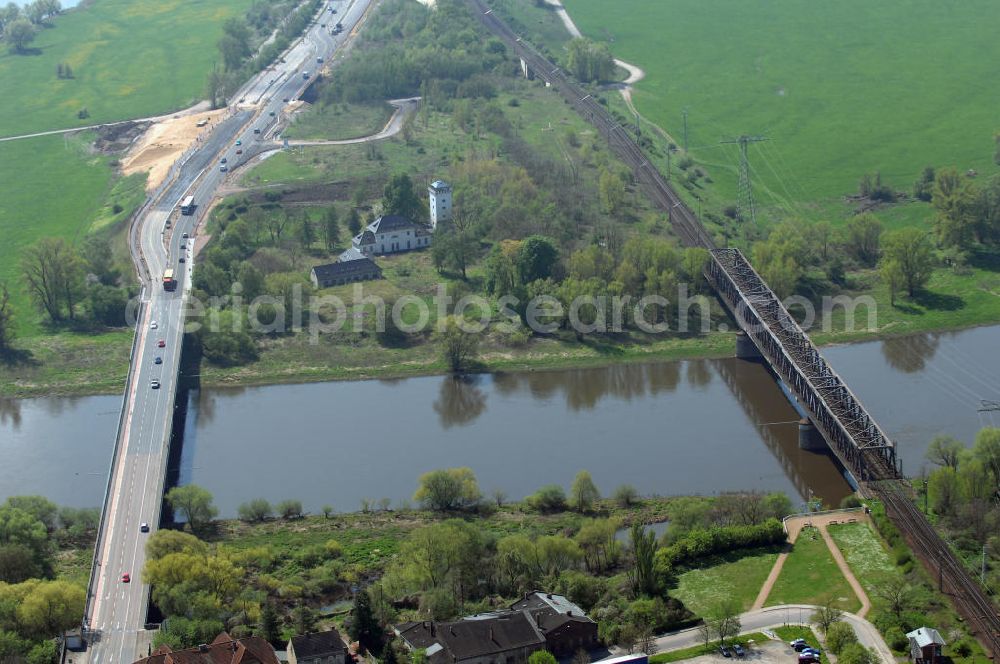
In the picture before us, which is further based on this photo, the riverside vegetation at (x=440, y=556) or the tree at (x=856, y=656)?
the riverside vegetation at (x=440, y=556)

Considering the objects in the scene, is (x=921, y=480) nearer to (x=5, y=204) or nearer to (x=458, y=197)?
(x=458, y=197)

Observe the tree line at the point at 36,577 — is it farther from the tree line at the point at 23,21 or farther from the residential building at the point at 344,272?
the tree line at the point at 23,21

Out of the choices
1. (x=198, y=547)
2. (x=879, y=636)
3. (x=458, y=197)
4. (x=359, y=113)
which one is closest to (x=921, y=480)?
(x=879, y=636)

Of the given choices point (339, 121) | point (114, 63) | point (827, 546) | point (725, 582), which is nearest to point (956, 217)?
point (827, 546)

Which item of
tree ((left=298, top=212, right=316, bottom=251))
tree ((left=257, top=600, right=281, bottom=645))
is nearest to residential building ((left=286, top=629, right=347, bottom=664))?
tree ((left=257, top=600, right=281, bottom=645))

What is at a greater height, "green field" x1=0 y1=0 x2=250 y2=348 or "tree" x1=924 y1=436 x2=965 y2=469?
"green field" x1=0 y1=0 x2=250 y2=348

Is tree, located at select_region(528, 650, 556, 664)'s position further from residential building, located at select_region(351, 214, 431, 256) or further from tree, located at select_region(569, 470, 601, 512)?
residential building, located at select_region(351, 214, 431, 256)

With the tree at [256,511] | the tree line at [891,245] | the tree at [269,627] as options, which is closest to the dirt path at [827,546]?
the tree at [269,627]
